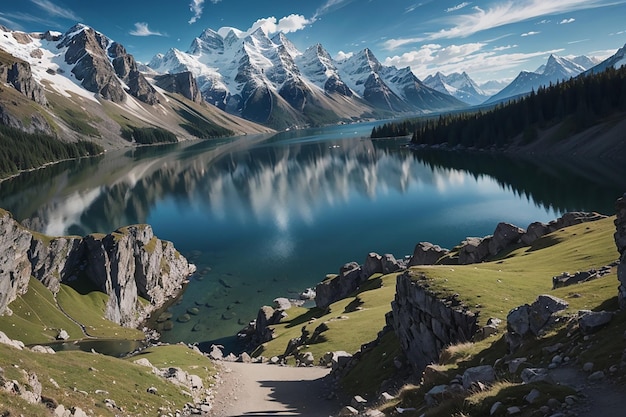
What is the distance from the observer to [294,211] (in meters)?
130

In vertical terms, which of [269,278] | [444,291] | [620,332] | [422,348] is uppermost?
[620,332]

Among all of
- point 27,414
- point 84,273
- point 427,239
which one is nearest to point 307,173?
point 427,239

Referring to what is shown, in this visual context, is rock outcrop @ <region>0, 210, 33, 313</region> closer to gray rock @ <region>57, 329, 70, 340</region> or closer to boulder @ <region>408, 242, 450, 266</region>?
gray rock @ <region>57, 329, 70, 340</region>

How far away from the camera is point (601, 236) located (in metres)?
41.7

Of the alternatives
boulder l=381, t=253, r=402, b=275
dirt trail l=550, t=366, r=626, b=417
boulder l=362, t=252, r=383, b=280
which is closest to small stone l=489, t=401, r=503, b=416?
dirt trail l=550, t=366, r=626, b=417

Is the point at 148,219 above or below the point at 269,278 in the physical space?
above

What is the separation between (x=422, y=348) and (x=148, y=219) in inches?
4689

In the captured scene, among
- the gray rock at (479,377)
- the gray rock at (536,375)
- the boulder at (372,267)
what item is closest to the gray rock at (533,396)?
the gray rock at (536,375)

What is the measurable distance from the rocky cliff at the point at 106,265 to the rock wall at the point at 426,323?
52.8 m

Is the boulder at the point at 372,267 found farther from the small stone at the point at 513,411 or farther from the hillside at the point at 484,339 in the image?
the small stone at the point at 513,411

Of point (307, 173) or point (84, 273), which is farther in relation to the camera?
point (307, 173)

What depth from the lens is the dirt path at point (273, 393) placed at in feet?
98.2

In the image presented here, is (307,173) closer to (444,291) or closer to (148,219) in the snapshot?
(148,219)

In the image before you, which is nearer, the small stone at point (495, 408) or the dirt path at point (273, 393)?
the small stone at point (495, 408)
